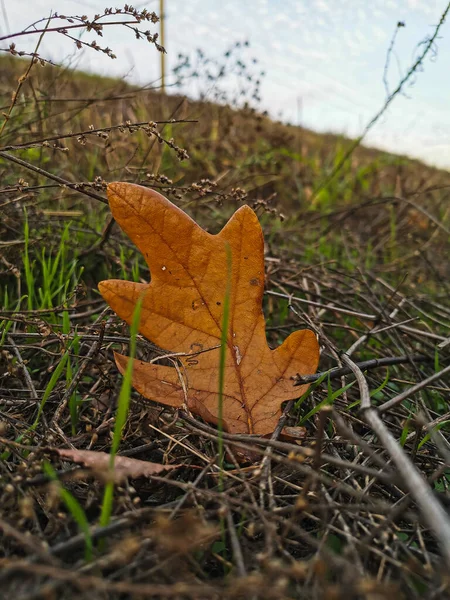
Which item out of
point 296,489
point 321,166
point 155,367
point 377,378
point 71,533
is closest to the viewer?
point 71,533

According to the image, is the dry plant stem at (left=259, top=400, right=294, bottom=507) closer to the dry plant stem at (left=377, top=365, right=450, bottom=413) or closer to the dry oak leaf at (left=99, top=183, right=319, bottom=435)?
the dry oak leaf at (left=99, top=183, right=319, bottom=435)

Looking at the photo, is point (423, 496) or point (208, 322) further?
point (208, 322)

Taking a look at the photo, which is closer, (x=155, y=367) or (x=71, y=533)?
(x=71, y=533)

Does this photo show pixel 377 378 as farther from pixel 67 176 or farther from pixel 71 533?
pixel 67 176

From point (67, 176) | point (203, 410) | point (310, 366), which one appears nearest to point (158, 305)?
point (203, 410)

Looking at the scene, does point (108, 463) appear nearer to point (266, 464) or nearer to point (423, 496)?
point (266, 464)

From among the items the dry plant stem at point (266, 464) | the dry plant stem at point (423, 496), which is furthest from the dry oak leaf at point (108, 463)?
the dry plant stem at point (423, 496)

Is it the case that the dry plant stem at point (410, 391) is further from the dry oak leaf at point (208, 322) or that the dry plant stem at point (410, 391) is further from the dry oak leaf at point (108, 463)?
the dry oak leaf at point (108, 463)

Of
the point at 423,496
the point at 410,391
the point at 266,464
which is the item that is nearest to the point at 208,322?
the point at 266,464
